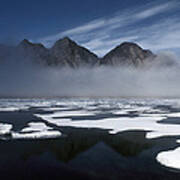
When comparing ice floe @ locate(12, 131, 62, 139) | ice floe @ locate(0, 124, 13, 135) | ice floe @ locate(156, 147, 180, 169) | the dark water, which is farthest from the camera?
ice floe @ locate(0, 124, 13, 135)

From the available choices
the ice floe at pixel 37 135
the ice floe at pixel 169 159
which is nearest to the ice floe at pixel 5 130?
the ice floe at pixel 37 135

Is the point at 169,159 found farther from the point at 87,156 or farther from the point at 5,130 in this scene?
the point at 5,130

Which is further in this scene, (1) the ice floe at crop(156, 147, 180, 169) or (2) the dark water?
(1) the ice floe at crop(156, 147, 180, 169)

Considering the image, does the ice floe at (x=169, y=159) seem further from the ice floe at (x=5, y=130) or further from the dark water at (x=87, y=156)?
the ice floe at (x=5, y=130)

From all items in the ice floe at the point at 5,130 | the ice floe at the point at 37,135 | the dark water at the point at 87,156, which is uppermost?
the ice floe at the point at 5,130

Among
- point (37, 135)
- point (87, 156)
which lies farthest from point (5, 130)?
point (87, 156)

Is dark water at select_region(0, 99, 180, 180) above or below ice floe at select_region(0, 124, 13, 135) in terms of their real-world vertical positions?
below

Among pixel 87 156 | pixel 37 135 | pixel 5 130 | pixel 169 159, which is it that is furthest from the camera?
pixel 5 130

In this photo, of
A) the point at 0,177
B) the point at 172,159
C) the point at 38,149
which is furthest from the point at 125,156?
the point at 0,177

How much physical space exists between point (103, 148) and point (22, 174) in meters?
4.19

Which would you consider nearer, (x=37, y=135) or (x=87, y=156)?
(x=87, y=156)

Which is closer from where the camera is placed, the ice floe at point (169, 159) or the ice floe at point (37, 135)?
the ice floe at point (169, 159)

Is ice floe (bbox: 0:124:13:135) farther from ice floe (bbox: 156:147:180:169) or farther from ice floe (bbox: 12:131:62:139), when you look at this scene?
ice floe (bbox: 156:147:180:169)

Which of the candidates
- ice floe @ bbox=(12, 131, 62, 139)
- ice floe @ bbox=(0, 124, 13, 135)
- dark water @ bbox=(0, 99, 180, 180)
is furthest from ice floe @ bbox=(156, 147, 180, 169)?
ice floe @ bbox=(0, 124, 13, 135)
